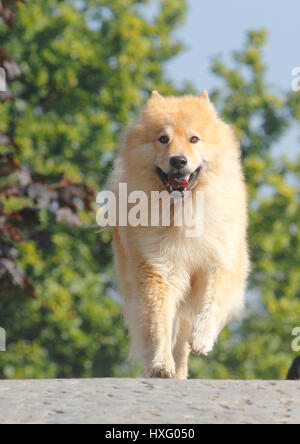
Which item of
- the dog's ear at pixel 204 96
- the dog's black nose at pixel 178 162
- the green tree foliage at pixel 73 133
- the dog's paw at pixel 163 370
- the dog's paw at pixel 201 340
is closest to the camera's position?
the dog's paw at pixel 163 370

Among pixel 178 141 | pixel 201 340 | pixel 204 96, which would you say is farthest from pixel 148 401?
pixel 204 96

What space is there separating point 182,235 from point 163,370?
1174 millimetres

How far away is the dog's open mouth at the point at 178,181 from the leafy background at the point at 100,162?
9683mm

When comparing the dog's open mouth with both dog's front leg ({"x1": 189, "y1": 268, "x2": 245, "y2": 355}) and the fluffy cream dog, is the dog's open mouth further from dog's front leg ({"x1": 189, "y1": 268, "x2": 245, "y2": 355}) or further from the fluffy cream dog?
dog's front leg ({"x1": 189, "y1": 268, "x2": 245, "y2": 355})

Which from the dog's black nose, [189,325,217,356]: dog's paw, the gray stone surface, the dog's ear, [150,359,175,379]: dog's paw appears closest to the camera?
the gray stone surface

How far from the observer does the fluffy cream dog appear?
6.23m

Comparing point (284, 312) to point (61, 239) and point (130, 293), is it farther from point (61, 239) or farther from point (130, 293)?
point (130, 293)

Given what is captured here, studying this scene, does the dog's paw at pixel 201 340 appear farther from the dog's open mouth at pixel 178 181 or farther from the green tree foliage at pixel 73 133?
the green tree foliage at pixel 73 133

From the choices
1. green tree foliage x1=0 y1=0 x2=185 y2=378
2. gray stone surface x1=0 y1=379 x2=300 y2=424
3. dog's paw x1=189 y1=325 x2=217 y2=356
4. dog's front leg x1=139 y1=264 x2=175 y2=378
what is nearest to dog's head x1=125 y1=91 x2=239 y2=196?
dog's front leg x1=139 y1=264 x2=175 y2=378

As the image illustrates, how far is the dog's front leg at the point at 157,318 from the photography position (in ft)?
19.5

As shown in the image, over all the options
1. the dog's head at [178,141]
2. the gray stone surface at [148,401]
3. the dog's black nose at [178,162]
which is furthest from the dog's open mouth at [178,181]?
the gray stone surface at [148,401]

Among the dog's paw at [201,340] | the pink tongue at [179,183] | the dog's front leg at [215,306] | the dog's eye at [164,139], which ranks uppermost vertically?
the dog's eye at [164,139]

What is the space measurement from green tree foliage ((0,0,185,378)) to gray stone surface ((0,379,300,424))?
1117cm

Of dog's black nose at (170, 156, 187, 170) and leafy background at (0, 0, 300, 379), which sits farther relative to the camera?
leafy background at (0, 0, 300, 379)
